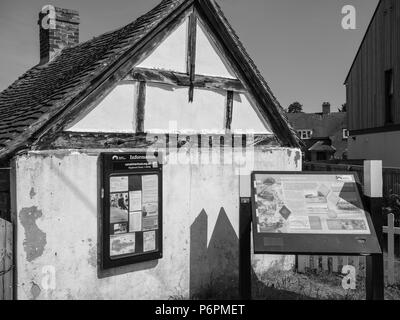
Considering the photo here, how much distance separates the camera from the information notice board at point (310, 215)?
197 inches

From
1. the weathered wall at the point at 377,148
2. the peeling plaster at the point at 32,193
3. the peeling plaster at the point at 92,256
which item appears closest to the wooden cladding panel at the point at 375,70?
the weathered wall at the point at 377,148

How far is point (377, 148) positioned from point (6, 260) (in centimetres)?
1863

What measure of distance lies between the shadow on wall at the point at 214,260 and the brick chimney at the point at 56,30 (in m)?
7.57

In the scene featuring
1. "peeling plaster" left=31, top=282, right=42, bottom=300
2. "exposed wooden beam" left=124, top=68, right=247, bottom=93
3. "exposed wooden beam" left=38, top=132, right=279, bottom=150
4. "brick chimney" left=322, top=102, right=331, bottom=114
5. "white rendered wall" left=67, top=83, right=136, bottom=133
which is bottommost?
"peeling plaster" left=31, top=282, right=42, bottom=300

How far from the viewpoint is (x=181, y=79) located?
6.64 metres

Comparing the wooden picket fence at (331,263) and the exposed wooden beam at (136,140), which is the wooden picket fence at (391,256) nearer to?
the wooden picket fence at (331,263)

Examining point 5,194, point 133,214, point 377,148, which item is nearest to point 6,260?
point 5,194

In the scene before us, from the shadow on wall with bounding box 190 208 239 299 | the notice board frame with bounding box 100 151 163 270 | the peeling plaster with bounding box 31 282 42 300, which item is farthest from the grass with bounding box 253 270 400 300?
the peeling plaster with bounding box 31 282 42 300

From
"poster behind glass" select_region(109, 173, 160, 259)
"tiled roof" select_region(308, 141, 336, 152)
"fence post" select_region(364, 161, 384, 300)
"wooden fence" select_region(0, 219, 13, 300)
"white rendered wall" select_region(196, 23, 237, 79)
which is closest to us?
"wooden fence" select_region(0, 219, 13, 300)

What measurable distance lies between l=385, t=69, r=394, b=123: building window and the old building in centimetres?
1292

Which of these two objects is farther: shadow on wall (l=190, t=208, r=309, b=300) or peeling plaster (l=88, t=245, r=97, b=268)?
shadow on wall (l=190, t=208, r=309, b=300)

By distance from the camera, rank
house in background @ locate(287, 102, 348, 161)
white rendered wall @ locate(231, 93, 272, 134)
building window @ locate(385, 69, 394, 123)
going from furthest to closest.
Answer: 1. house in background @ locate(287, 102, 348, 161)
2. building window @ locate(385, 69, 394, 123)
3. white rendered wall @ locate(231, 93, 272, 134)

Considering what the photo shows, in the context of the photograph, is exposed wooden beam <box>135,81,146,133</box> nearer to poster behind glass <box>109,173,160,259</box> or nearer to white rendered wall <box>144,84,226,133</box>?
white rendered wall <box>144,84,226,133</box>

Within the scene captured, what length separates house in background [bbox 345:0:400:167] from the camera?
1762cm
